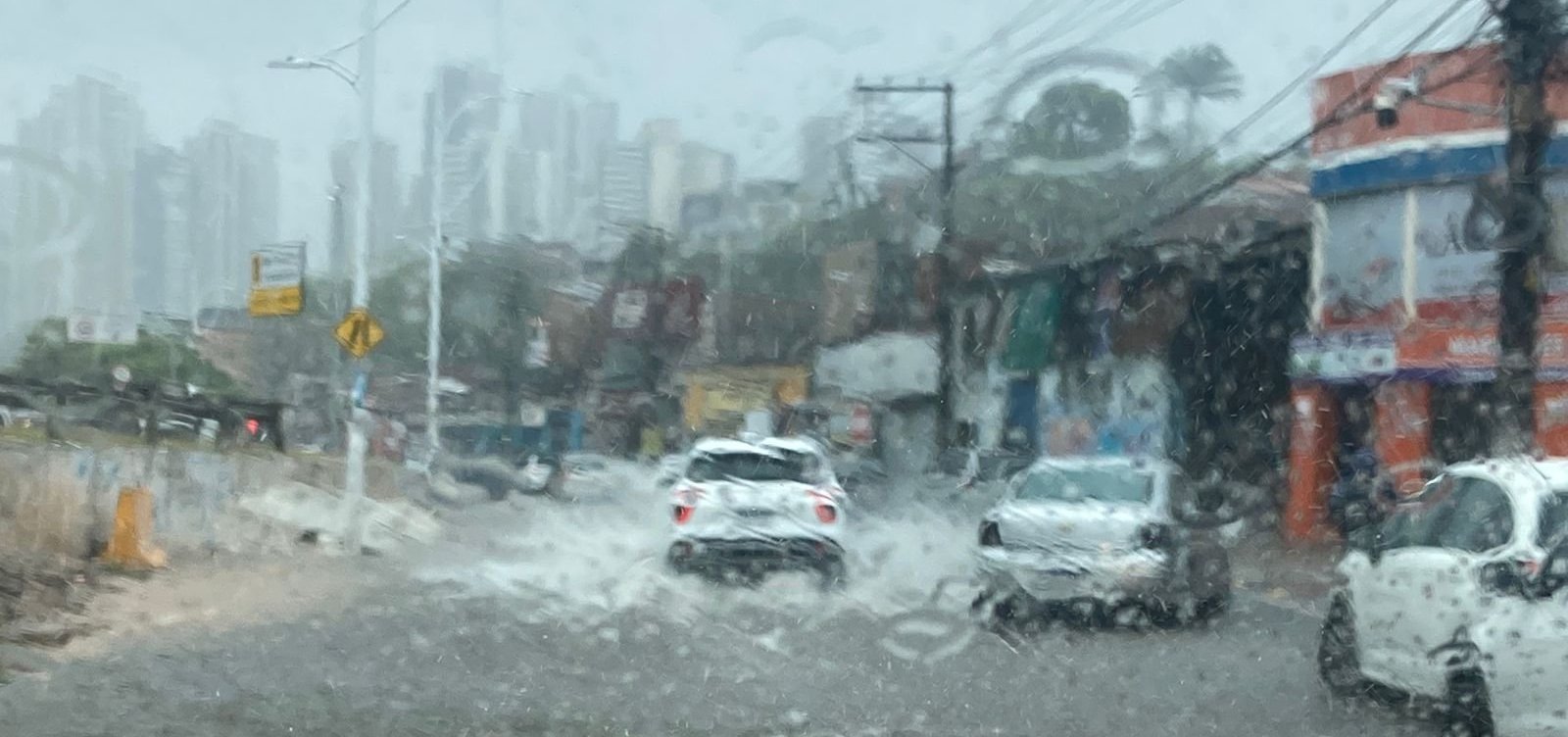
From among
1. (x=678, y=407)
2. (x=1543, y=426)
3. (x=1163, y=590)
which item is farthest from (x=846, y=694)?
(x=678, y=407)

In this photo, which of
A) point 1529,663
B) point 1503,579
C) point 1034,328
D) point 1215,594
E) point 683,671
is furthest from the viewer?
point 1034,328

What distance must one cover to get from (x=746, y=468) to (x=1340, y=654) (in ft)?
23.7

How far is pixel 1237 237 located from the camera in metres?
28.7

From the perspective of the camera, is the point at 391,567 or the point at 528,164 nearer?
the point at 391,567

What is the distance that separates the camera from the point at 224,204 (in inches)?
1473

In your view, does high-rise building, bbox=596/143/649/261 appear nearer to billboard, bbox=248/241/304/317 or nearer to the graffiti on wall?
billboard, bbox=248/241/304/317

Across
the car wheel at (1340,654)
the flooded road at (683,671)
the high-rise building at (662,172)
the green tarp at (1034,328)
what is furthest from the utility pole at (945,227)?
the car wheel at (1340,654)

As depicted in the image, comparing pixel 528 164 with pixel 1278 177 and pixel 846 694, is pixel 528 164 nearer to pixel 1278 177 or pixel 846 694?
pixel 1278 177

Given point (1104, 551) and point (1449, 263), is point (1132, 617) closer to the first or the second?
point (1104, 551)

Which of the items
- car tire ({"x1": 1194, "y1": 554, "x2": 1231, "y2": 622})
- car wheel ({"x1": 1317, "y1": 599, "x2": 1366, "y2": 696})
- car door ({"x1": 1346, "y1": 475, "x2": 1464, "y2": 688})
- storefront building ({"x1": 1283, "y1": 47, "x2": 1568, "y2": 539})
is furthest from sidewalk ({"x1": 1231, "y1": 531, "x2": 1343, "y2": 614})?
car door ({"x1": 1346, "y1": 475, "x2": 1464, "y2": 688})

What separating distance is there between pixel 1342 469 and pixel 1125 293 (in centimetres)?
697

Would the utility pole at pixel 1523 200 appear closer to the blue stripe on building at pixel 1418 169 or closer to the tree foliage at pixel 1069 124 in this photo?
the blue stripe on building at pixel 1418 169

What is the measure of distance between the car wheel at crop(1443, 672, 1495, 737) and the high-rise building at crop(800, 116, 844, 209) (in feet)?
57.4

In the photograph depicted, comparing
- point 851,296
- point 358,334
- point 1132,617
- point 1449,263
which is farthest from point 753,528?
point 851,296
